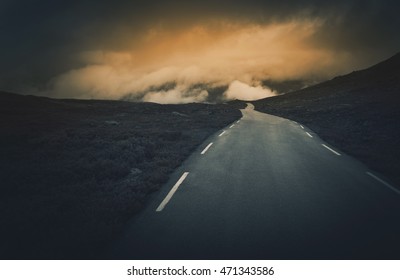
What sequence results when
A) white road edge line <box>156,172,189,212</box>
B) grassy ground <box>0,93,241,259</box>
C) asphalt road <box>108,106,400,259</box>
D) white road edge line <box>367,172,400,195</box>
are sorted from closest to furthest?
asphalt road <box>108,106,400,259</box> → grassy ground <box>0,93,241,259</box> → white road edge line <box>156,172,189,212</box> → white road edge line <box>367,172,400,195</box>

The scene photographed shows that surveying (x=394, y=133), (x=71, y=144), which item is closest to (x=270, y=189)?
(x=71, y=144)

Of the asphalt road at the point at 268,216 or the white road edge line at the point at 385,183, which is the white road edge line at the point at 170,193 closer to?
the asphalt road at the point at 268,216

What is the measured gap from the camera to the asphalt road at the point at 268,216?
179 inches

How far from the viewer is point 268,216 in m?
5.75

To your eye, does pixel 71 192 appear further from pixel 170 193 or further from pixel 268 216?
pixel 268 216

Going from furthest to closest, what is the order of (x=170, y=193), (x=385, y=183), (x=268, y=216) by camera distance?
(x=385, y=183), (x=170, y=193), (x=268, y=216)

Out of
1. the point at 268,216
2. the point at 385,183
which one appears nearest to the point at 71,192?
the point at 268,216

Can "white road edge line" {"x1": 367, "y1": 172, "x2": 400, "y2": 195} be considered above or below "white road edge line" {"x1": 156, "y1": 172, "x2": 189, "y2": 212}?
below

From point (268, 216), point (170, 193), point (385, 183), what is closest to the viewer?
point (268, 216)

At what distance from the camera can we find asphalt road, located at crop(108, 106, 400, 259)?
14.9 ft

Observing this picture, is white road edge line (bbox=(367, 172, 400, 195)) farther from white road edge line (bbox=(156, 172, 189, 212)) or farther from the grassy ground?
the grassy ground

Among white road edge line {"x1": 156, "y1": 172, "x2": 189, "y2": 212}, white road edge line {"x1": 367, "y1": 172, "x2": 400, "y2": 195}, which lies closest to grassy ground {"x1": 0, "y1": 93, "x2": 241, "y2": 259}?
white road edge line {"x1": 156, "y1": 172, "x2": 189, "y2": 212}

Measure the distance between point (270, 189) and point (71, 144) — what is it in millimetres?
10766

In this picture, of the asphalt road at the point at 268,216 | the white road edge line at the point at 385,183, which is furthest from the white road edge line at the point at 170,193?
the white road edge line at the point at 385,183
